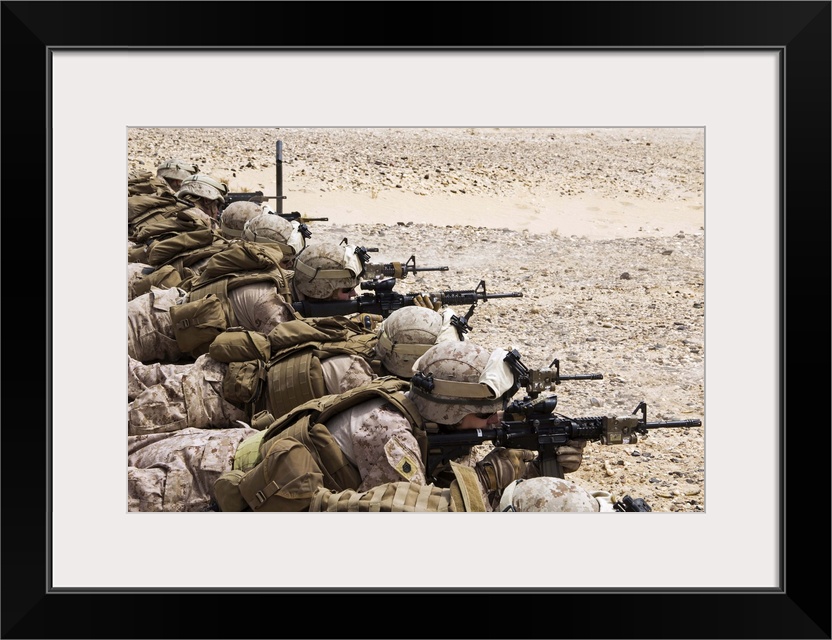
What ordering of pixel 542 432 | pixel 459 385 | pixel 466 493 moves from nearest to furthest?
1. pixel 466 493
2. pixel 459 385
3. pixel 542 432

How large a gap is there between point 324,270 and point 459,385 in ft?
13.5

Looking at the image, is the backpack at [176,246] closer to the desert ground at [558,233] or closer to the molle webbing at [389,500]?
the desert ground at [558,233]

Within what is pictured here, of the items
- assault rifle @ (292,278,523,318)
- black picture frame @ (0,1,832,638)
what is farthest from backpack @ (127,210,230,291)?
black picture frame @ (0,1,832,638)

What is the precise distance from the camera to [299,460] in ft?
18.8

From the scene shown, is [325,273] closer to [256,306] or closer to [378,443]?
[256,306]

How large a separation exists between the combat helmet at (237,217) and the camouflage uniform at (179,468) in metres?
6.23

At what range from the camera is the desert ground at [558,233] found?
29.3 ft

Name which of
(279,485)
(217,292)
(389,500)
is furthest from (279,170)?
(389,500)

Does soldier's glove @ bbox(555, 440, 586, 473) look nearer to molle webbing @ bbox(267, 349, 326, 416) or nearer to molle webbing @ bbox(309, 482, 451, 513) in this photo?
molle webbing @ bbox(309, 482, 451, 513)

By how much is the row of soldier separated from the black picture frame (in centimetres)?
70

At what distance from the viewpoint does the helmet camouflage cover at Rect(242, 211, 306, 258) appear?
11.6m
